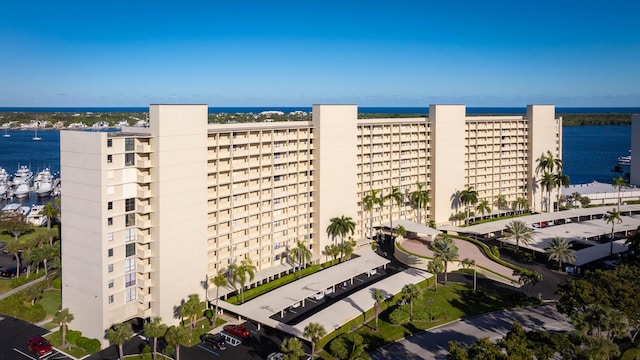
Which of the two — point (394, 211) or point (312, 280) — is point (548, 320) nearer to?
point (312, 280)

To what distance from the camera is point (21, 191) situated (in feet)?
424

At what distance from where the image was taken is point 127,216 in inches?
1864

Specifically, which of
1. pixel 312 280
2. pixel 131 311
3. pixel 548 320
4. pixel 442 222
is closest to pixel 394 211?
pixel 442 222

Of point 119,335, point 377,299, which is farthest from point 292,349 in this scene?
point 119,335

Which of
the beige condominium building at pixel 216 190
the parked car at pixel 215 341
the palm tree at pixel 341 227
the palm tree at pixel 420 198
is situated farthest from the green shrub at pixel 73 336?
the palm tree at pixel 420 198

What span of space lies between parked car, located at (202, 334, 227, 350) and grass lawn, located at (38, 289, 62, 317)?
1794 centimetres

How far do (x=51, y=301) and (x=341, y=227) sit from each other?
35.9 metres

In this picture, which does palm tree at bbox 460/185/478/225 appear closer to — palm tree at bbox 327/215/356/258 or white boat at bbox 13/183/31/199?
palm tree at bbox 327/215/356/258

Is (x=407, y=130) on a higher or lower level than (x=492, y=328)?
higher

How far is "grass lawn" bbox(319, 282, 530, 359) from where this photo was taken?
157 ft

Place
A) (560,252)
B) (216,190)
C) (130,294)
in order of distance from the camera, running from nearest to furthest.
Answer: (130,294) < (216,190) < (560,252)

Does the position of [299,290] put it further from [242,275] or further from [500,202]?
[500,202]

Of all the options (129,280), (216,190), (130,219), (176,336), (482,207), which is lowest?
(176,336)

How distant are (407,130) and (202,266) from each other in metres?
44.3
